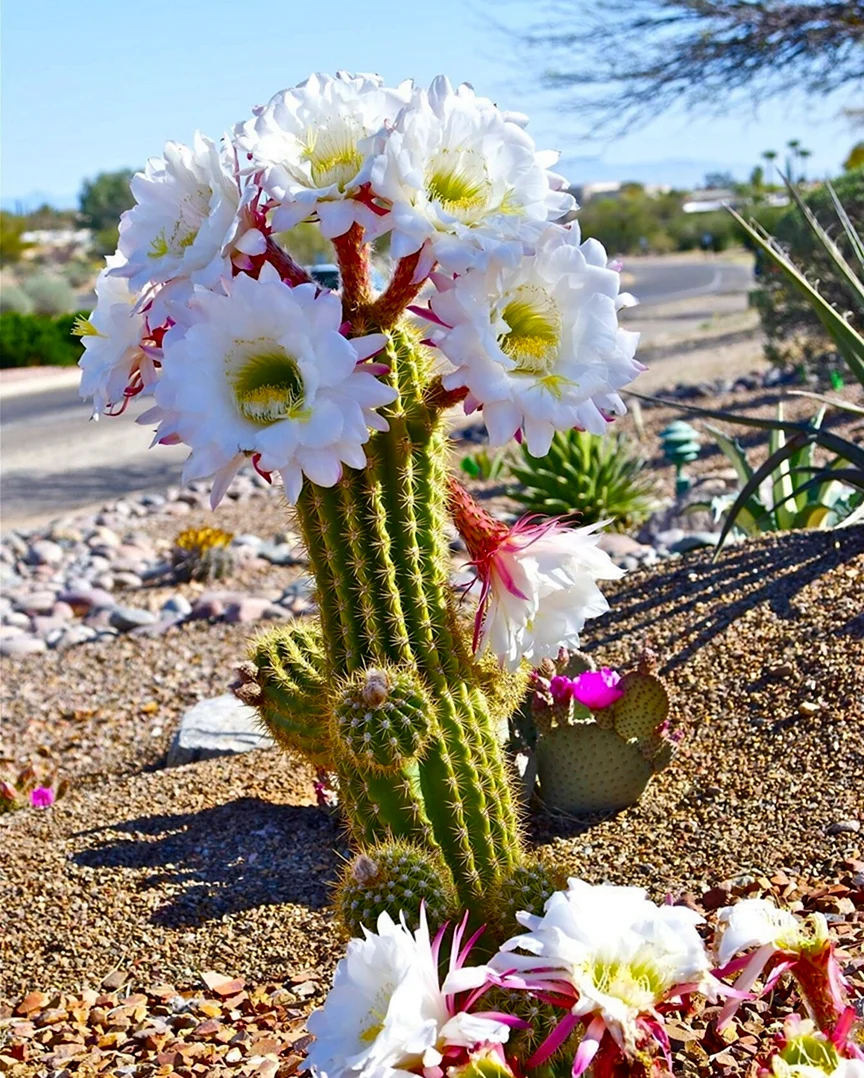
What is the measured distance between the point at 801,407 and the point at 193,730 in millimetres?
7864

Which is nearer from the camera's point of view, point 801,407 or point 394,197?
point 394,197

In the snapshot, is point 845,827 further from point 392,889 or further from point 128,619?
point 128,619

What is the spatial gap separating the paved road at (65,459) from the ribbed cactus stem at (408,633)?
333 inches

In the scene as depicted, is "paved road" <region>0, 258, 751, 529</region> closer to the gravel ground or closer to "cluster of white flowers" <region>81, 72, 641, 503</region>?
the gravel ground

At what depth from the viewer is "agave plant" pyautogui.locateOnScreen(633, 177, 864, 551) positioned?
4.64 metres

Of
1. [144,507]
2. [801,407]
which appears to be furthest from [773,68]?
[144,507]

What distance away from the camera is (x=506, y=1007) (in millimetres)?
2031

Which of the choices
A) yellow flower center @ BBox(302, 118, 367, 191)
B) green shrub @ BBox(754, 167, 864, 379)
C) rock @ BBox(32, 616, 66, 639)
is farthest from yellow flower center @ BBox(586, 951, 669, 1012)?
green shrub @ BBox(754, 167, 864, 379)

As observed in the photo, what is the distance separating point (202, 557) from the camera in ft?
25.4

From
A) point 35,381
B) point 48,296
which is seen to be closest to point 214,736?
point 35,381

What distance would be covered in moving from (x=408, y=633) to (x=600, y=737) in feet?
4.24

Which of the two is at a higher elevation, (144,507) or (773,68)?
(773,68)

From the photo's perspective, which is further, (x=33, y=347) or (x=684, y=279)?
(x=684, y=279)

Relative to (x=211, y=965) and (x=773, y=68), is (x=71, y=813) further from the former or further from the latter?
(x=773, y=68)
